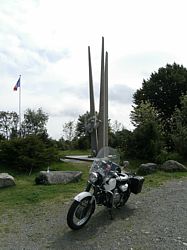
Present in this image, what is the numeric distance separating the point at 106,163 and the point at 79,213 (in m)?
1.11

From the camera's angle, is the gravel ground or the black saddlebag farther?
the black saddlebag

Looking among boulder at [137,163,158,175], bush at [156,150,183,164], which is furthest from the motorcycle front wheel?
bush at [156,150,183,164]

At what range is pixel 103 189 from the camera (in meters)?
5.74

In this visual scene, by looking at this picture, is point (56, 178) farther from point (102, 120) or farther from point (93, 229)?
point (102, 120)

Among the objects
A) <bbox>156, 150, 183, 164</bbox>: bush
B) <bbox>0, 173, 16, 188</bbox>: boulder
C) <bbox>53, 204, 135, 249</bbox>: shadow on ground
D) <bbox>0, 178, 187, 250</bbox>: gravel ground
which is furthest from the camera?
<bbox>156, 150, 183, 164</bbox>: bush

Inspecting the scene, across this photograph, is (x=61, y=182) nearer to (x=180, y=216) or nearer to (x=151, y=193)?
(x=151, y=193)

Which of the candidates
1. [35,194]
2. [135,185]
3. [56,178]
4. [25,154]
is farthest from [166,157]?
[135,185]

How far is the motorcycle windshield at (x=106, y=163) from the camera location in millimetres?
5918

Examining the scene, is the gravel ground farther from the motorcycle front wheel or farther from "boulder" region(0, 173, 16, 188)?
"boulder" region(0, 173, 16, 188)

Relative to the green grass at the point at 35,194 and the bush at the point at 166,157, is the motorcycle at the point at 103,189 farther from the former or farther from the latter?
the bush at the point at 166,157

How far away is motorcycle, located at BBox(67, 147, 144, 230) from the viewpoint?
5262 mm

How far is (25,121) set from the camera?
52344 mm

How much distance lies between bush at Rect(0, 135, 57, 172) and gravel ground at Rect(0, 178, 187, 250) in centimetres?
690

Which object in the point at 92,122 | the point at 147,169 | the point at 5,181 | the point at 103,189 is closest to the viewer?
the point at 103,189
